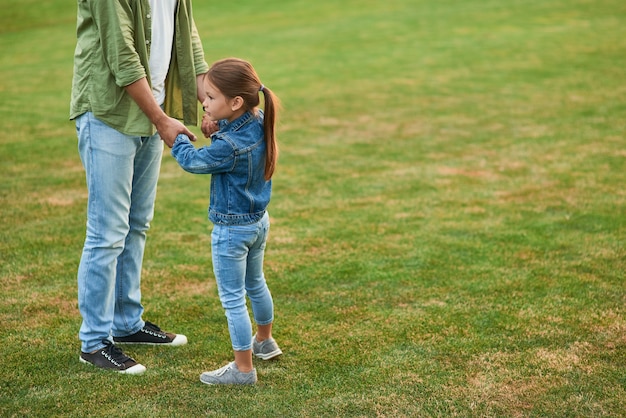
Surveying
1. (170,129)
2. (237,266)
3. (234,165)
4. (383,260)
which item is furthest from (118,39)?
(383,260)

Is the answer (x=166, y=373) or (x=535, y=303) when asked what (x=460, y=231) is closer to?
(x=535, y=303)

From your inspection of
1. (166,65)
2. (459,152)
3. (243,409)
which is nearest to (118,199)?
(166,65)

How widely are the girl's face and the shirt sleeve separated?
1.18ft

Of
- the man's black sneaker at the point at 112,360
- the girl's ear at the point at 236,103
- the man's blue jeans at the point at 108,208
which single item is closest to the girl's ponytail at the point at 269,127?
the girl's ear at the point at 236,103

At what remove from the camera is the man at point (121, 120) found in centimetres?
389

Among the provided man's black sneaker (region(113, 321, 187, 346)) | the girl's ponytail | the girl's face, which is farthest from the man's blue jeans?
the girl's ponytail

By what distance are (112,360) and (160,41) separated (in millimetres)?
1703

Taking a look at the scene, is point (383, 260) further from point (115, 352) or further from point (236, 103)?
point (236, 103)

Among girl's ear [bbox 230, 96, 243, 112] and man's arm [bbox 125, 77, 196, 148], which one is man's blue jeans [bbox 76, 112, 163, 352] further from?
girl's ear [bbox 230, 96, 243, 112]

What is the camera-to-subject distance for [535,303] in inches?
205

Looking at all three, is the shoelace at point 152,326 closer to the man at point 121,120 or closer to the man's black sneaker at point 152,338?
the man's black sneaker at point 152,338

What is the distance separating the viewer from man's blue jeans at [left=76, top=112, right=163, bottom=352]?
159 inches

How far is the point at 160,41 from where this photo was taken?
416 centimetres

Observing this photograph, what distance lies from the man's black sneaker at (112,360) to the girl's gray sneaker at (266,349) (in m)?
0.61
